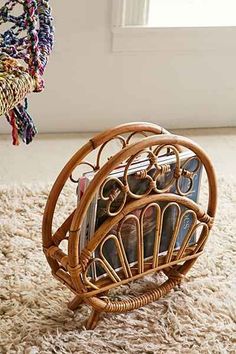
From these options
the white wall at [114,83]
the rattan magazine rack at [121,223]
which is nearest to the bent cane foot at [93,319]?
the rattan magazine rack at [121,223]

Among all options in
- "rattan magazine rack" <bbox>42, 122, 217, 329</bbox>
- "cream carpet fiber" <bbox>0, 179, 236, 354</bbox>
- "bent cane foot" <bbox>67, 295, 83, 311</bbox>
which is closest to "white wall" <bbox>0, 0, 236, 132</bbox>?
"cream carpet fiber" <bbox>0, 179, 236, 354</bbox>

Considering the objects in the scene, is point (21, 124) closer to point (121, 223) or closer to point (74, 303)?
point (121, 223)

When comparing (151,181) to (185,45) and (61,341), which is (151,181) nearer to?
(61,341)

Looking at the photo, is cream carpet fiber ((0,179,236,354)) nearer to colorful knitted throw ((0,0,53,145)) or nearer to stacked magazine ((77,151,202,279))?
stacked magazine ((77,151,202,279))

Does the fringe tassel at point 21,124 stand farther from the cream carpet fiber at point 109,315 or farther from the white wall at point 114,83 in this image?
the white wall at point 114,83

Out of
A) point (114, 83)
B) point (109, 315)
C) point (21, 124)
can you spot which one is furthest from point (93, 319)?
point (114, 83)

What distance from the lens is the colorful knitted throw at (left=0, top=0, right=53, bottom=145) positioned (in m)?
1.07

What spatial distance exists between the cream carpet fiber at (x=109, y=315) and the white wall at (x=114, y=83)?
0.59 meters

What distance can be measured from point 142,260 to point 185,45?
0.97 m

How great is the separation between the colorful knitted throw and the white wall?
0.83 meters

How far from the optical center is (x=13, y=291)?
1.58m

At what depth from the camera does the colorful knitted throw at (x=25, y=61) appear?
1.07 metres

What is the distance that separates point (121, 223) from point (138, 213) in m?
0.06

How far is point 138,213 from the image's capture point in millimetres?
1438
